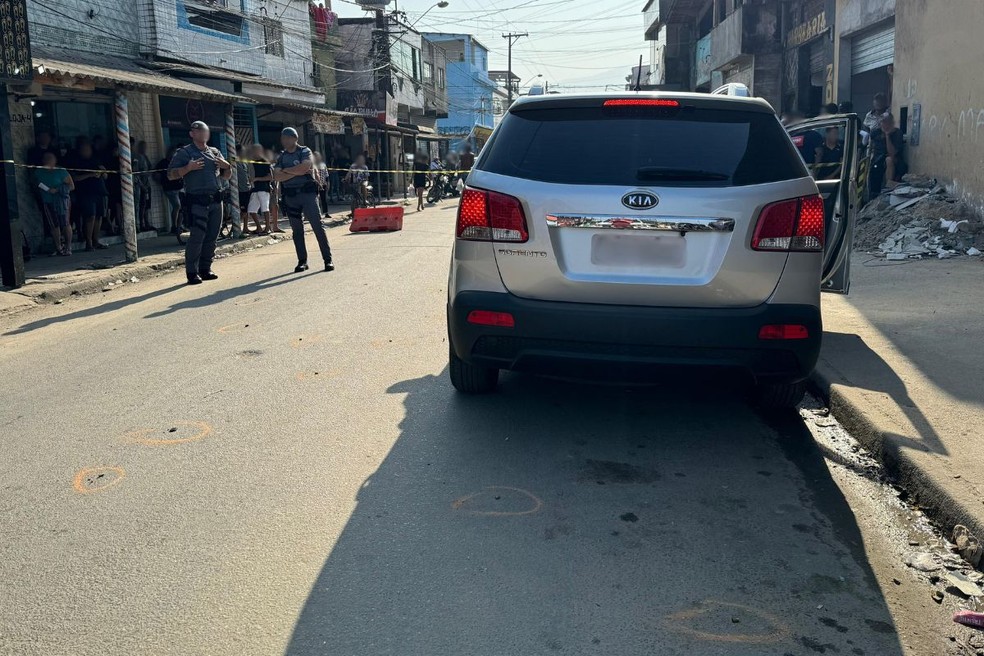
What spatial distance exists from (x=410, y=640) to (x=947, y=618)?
187 centimetres

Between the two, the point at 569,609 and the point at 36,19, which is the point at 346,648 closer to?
the point at 569,609

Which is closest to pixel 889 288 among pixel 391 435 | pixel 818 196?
pixel 818 196

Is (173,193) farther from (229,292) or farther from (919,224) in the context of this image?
(919,224)

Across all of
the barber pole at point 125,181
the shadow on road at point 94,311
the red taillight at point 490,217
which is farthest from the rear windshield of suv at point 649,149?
the barber pole at point 125,181

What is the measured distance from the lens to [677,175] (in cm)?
437

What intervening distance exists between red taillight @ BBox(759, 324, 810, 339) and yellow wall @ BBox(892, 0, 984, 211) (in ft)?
30.7

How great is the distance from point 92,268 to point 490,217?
31.6 feet

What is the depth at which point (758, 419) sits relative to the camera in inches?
206

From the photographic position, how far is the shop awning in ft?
39.1

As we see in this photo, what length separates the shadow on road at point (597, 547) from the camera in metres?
2.88

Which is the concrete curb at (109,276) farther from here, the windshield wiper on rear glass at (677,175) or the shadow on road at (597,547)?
the windshield wiper on rear glass at (677,175)

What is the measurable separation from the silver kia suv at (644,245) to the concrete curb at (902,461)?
62cm

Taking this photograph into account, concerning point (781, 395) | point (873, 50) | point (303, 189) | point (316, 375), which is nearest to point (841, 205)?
point (781, 395)

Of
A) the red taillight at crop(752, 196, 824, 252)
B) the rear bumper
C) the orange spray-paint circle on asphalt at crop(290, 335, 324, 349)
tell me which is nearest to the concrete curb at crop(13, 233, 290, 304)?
the orange spray-paint circle on asphalt at crop(290, 335, 324, 349)
